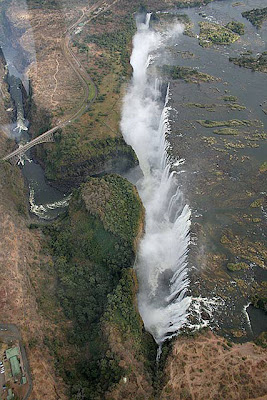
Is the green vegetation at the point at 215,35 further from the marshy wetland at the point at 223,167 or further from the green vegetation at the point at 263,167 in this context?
the green vegetation at the point at 263,167

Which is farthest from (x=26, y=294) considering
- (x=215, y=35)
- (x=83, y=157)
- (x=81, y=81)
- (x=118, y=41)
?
(x=215, y=35)

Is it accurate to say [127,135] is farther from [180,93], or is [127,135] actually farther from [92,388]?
[92,388]

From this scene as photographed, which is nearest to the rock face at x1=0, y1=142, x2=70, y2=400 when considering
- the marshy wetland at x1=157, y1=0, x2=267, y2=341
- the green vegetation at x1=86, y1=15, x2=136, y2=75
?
the marshy wetland at x1=157, y1=0, x2=267, y2=341

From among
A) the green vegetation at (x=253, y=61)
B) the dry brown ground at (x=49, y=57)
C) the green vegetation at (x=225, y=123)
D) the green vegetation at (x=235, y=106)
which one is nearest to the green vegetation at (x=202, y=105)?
the green vegetation at (x=235, y=106)

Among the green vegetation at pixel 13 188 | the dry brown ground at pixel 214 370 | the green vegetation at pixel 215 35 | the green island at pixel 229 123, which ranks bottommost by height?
the dry brown ground at pixel 214 370

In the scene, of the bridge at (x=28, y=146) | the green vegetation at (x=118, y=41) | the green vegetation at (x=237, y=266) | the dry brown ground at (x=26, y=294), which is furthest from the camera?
the green vegetation at (x=118, y=41)

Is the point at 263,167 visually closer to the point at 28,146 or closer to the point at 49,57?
the point at 28,146
